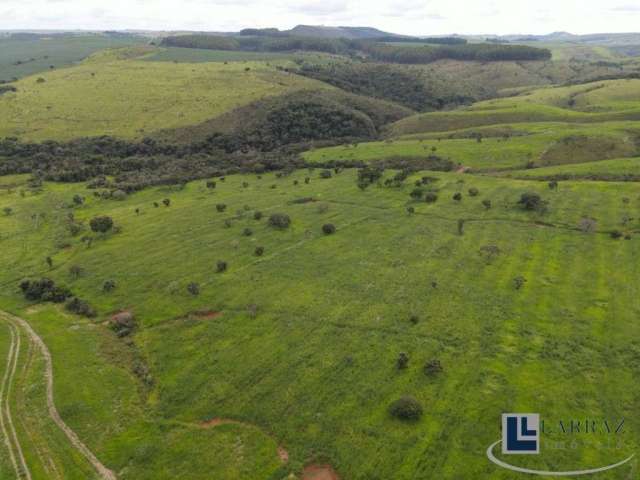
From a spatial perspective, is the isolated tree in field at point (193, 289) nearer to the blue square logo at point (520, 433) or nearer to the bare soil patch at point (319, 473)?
the bare soil patch at point (319, 473)

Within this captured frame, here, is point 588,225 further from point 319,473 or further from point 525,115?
point 525,115

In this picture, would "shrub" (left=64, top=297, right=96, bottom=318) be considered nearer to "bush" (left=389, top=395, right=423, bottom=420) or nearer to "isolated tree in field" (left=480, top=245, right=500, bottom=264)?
"bush" (left=389, top=395, right=423, bottom=420)

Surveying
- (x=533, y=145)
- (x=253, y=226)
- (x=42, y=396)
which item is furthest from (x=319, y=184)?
(x=42, y=396)

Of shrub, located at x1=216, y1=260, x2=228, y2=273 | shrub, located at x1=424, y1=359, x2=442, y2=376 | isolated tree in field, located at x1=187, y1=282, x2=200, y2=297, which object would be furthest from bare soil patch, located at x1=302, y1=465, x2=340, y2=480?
shrub, located at x1=216, y1=260, x2=228, y2=273

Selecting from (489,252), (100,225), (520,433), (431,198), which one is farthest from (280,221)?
(520,433)

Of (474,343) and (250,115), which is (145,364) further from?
(250,115)

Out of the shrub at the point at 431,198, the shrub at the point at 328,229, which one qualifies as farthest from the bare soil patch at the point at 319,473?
the shrub at the point at 431,198
